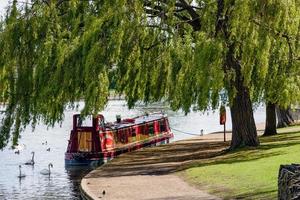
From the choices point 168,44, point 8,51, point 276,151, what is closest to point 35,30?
point 8,51

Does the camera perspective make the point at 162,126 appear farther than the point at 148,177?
Yes

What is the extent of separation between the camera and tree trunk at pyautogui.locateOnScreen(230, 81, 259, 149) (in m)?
25.2

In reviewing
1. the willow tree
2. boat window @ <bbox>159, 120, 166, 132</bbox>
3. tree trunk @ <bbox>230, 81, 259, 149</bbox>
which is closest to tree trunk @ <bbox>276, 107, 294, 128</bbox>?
boat window @ <bbox>159, 120, 166, 132</bbox>

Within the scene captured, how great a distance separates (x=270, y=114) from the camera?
116ft

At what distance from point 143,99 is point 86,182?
530 centimetres

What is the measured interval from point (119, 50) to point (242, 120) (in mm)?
7323

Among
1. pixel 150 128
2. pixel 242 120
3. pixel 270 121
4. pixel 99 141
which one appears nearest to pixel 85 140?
pixel 99 141

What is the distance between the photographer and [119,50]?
2061 centimetres

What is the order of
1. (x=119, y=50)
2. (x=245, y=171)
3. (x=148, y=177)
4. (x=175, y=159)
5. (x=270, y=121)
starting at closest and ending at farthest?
1. (x=245, y=171)
2. (x=119, y=50)
3. (x=148, y=177)
4. (x=175, y=159)
5. (x=270, y=121)

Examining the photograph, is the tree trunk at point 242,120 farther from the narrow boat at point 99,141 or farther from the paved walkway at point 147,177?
the narrow boat at point 99,141

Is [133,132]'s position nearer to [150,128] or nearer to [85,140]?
[150,128]

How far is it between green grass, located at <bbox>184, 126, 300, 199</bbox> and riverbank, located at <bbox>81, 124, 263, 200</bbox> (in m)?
0.58

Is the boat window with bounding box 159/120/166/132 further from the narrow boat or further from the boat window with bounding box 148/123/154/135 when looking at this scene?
the narrow boat

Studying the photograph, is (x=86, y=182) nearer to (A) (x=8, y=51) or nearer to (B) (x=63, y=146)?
(A) (x=8, y=51)
